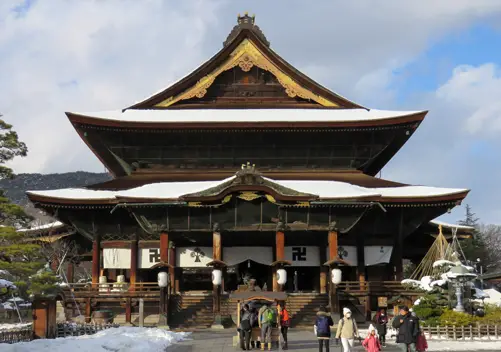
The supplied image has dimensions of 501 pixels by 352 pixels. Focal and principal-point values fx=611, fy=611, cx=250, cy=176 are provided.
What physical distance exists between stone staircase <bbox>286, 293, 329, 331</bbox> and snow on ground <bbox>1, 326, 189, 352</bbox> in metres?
7.61

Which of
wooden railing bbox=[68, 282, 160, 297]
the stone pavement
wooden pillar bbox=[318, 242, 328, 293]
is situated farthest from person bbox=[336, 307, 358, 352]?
wooden railing bbox=[68, 282, 160, 297]

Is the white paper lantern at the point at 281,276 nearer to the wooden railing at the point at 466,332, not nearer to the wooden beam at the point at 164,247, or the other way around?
the wooden beam at the point at 164,247

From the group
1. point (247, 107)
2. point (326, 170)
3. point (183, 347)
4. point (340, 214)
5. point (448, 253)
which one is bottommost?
point (183, 347)

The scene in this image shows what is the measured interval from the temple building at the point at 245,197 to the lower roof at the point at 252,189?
76 mm

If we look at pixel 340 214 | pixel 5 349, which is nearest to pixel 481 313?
pixel 340 214

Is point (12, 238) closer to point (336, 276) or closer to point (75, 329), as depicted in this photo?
point (75, 329)

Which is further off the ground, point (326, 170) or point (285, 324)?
point (326, 170)

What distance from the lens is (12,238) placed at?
75.0ft

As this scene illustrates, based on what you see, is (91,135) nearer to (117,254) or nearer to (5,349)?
(117,254)

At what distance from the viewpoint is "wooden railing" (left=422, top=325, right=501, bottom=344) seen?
2397cm

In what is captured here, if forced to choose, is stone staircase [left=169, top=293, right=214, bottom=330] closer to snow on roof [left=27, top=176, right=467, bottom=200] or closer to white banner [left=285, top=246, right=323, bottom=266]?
white banner [left=285, top=246, right=323, bottom=266]

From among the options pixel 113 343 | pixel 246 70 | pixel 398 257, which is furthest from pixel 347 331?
pixel 246 70

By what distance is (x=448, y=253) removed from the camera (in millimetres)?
34219

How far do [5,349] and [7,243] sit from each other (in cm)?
794
